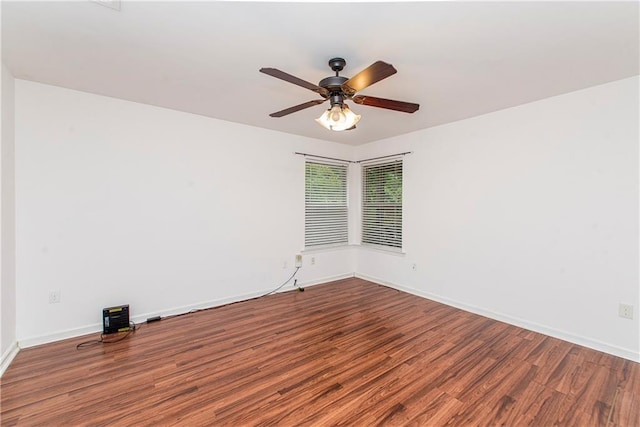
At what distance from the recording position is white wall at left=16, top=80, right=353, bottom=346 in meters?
2.71

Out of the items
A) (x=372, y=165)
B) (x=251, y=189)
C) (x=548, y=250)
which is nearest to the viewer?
(x=548, y=250)

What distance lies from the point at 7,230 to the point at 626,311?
5624 mm

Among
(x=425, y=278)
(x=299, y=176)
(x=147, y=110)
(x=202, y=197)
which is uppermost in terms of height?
(x=147, y=110)

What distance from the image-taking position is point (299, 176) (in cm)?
462

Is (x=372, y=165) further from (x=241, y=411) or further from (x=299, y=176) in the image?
(x=241, y=411)

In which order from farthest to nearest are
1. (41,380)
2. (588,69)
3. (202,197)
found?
1. (202,197)
2. (588,69)
3. (41,380)

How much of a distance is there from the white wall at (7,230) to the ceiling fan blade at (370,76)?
2874mm

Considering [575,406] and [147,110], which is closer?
[575,406]

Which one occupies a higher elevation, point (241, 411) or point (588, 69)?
point (588, 69)

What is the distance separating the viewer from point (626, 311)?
8.32ft

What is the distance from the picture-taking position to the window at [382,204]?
15.3ft

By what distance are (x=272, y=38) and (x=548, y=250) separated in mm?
3408

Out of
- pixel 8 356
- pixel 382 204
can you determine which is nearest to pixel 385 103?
pixel 382 204

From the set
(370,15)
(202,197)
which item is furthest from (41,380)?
(370,15)
